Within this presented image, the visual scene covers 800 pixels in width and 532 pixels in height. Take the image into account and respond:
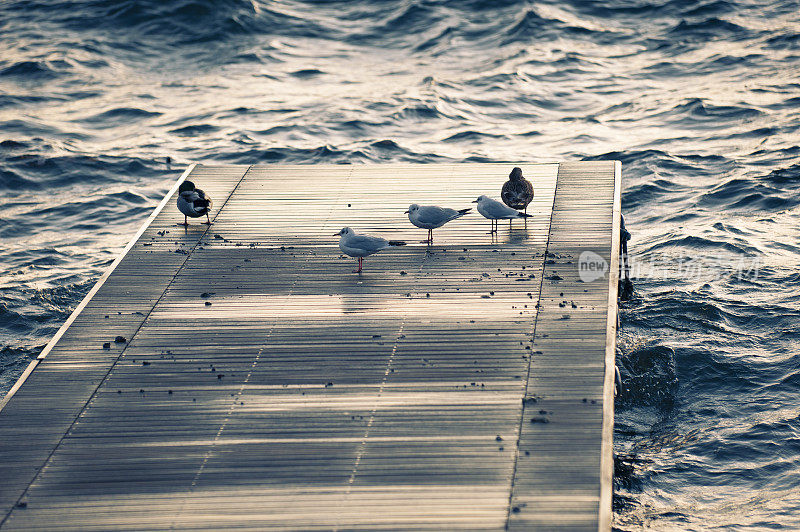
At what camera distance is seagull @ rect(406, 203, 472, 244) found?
64.1 feet

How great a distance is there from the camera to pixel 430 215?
19.5 meters

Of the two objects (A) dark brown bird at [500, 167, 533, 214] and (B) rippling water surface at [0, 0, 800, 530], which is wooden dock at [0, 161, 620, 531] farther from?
(B) rippling water surface at [0, 0, 800, 530]

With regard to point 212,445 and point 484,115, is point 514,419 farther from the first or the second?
point 484,115

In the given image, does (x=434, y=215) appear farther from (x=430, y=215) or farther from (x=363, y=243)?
(x=363, y=243)

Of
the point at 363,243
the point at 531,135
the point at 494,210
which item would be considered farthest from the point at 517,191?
the point at 531,135

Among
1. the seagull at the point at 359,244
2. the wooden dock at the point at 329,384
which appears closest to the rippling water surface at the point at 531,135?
the wooden dock at the point at 329,384

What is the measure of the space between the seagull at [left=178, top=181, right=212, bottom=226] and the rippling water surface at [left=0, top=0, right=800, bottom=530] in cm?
527

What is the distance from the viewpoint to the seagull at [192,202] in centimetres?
2078

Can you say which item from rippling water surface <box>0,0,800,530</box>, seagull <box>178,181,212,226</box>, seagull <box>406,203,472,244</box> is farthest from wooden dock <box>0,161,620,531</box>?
rippling water surface <box>0,0,800,530</box>

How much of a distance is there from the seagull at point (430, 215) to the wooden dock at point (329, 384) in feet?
1.99

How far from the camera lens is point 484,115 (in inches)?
1398

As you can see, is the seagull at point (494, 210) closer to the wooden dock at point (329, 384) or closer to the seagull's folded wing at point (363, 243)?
the wooden dock at point (329, 384)

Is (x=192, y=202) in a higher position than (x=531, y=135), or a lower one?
higher

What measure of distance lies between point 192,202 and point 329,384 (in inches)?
295
